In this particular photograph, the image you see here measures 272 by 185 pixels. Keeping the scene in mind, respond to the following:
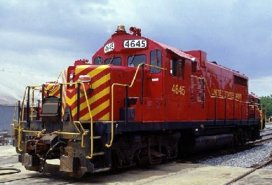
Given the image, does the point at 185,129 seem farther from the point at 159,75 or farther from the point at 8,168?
the point at 8,168

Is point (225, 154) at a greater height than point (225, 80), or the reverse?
point (225, 80)

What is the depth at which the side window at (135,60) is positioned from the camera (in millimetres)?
11656

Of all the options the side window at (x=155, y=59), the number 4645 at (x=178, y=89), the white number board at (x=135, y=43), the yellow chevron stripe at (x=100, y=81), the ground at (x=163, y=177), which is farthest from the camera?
the number 4645 at (x=178, y=89)

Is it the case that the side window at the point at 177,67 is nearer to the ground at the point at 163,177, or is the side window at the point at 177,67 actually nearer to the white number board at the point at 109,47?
the white number board at the point at 109,47

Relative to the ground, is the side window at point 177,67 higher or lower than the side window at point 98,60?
lower

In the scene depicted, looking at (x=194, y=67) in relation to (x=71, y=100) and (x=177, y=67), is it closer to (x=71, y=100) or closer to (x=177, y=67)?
(x=177, y=67)

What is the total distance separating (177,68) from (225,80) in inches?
222

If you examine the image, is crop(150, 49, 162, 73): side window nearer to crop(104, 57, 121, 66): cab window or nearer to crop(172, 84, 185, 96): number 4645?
crop(172, 84, 185, 96): number 4645

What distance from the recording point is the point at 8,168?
11211 millimetres

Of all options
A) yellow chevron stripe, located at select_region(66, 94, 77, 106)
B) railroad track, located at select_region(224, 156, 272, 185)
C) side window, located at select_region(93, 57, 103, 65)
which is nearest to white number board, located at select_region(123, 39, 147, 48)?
side window, located at select_region(93, 57, 103, 65)

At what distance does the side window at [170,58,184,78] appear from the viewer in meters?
11.8

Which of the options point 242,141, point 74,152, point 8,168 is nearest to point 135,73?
point 74,152

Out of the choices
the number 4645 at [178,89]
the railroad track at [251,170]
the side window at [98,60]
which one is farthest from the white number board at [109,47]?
the railroad track at [251,170]

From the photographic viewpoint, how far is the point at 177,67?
1206 centimetres
